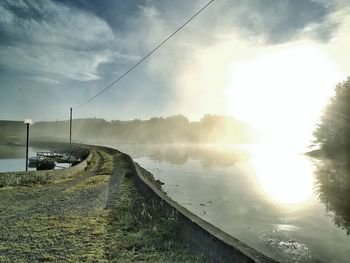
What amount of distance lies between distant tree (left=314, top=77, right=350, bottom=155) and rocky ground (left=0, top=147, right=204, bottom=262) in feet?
118

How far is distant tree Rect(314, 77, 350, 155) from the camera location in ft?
137

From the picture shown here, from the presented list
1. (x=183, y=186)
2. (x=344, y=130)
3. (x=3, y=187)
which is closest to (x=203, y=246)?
(x=3, y=187)

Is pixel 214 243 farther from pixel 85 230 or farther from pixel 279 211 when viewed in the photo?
pixel 279 211

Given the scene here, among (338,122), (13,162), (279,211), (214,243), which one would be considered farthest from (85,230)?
(13,162)

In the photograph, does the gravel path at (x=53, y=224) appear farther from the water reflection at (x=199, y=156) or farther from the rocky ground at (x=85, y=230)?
the water reflection at (x=199, y=156)

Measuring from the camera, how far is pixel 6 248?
816 cm

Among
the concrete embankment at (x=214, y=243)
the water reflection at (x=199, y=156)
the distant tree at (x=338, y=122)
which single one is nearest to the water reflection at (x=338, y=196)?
the distant tree at (x=338, y=122)

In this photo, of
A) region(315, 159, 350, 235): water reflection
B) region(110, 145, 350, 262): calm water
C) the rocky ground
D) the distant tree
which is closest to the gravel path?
the rocky ground

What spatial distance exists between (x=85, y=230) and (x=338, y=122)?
4219 centimetres

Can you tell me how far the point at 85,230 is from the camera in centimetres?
991

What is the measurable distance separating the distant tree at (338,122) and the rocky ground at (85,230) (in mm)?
35939

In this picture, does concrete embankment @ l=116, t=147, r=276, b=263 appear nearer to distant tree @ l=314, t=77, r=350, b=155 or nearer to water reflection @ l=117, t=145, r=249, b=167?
distant tree @ l=314, t=77, r=350, b=155

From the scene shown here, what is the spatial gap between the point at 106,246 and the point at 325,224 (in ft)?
44.9

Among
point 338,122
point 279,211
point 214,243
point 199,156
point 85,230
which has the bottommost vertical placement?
point 279,211
